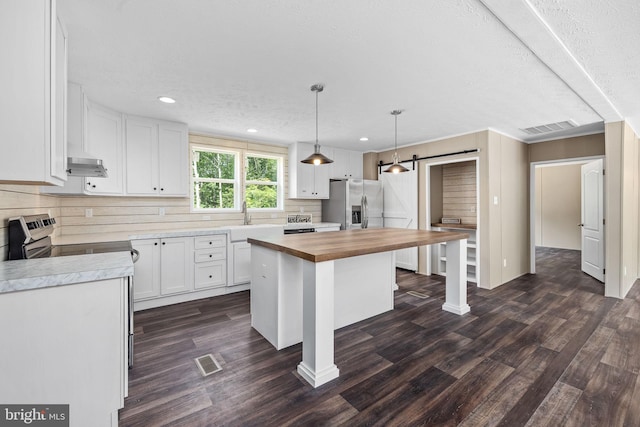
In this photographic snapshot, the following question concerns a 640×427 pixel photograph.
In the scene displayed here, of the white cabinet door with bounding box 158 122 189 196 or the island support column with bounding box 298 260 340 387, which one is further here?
the white cabinet door with bounding box 158 122 189 196

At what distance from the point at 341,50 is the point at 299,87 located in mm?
757

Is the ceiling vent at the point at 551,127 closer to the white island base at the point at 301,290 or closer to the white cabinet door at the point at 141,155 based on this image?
the white island base at the point at 301,290

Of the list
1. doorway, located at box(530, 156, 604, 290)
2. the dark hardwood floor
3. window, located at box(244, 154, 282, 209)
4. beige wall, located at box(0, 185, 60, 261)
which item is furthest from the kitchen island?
doorway, located at box(530, 156, 604, 290)

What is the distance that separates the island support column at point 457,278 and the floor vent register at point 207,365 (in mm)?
2583

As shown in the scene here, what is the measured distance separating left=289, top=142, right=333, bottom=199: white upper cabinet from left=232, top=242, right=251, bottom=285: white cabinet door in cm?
151

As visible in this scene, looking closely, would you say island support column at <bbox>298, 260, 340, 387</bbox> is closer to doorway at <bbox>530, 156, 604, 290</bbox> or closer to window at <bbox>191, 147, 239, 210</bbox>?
window at <bbox>191, 147, 239, 210</bbox>

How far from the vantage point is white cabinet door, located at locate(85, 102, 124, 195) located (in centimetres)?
318

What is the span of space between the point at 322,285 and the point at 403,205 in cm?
375

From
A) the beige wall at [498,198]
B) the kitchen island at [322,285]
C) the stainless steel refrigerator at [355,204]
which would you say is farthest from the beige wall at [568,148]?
the kitchen island at [322,285]

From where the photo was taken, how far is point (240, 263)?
163 inches

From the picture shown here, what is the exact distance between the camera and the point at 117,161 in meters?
3.50

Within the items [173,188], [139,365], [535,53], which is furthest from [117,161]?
[535,53]

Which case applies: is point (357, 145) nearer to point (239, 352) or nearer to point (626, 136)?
point (626, 136)

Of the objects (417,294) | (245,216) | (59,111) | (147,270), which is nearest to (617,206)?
(417,294)
